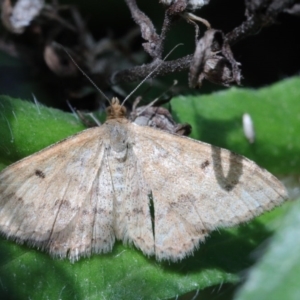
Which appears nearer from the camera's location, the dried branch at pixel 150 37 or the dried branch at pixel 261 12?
the dried branch at pixel 261 12

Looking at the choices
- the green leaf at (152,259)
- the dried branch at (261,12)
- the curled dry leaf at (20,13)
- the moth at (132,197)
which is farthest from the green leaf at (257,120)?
the curled dry leaf at (20,13)

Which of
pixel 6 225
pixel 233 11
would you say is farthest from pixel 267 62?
pixel 6 225

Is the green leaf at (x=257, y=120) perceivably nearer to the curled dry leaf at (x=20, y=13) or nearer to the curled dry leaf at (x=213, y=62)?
the curled dry leaf at (x=213, y=62)

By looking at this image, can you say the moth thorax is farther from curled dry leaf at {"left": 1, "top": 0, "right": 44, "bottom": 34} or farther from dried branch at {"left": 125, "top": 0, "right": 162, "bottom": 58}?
curled dry leaf at {"left": 1, "top": 0, "right": 44, "bottom": 34}

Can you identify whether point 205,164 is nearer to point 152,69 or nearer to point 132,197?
point 132,197

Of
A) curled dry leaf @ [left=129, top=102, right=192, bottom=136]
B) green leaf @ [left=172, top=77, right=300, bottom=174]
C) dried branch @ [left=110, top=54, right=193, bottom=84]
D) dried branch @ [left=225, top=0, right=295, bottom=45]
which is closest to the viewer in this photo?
dried branch @ [left=225, top=0, right=295, bottom=45]

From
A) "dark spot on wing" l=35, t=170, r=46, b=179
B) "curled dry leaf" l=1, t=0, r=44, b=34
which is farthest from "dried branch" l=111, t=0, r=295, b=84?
"curled dry leaf" l=1, t=0, r=44, b=34

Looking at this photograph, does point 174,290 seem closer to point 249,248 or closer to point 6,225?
A: point 249,248
